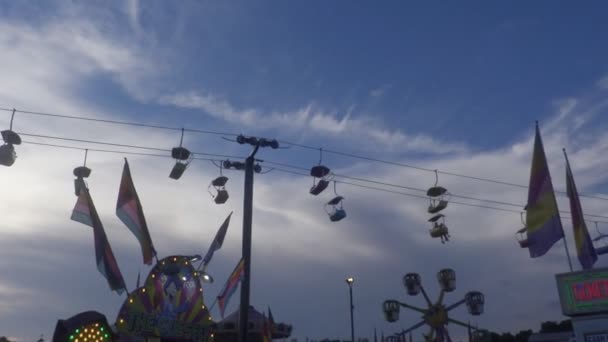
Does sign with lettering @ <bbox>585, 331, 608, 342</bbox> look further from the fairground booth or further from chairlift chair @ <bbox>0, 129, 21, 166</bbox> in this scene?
chairlift chair @ <bbox>0, 129, 21, 166</bbox>

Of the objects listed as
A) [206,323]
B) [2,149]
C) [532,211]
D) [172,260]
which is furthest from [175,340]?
[532,211]

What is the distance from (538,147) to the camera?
57.8ft

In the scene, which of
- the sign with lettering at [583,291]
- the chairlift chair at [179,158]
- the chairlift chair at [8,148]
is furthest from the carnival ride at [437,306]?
the chairlift chair at [8,148]

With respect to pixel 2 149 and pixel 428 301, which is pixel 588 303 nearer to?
pixel 428 301

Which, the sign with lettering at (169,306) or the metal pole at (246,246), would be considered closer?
the sign with lettering at (169,306)

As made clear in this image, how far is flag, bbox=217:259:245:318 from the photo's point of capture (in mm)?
17156

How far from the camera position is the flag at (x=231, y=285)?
17156 millimetres

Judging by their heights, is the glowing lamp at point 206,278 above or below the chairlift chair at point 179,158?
below

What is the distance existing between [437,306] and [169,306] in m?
12.2

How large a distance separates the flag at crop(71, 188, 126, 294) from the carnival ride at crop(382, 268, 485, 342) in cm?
1287

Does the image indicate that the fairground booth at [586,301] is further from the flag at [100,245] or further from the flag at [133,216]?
the flag at [100,245]

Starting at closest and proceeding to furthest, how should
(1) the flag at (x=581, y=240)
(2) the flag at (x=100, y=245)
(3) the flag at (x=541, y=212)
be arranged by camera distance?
(2) the flag at (x=100, y=245)
(3) the flag at (x=541, y=212)
(1) the flag at (x=581, y=240)

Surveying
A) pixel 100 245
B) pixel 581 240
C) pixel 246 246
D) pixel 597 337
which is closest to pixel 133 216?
pixel 100 245

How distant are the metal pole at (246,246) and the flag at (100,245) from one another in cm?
363
